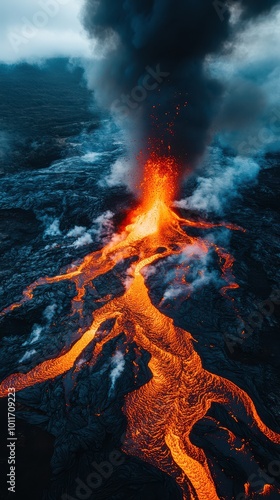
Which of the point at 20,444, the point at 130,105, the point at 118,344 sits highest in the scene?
the point at 130,105

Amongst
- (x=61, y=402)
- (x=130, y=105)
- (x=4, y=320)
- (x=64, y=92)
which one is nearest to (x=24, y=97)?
(x=64, y=92)

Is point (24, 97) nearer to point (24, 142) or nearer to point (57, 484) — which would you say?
point (24, 142)

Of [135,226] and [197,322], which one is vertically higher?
[135,226]

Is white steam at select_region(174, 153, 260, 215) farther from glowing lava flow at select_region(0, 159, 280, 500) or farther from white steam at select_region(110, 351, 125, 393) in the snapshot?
white steam at select_region(110, 351, 125, 393)

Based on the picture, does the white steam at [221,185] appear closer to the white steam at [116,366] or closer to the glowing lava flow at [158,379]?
the glowing lava flow at [158,379]

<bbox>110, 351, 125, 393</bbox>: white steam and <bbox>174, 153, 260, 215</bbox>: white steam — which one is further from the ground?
<bbox>174, 153, 260, 215</bbox>: white steam

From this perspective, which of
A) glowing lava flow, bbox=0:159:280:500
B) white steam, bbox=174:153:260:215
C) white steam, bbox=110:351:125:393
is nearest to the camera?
glowing lava flow, bbox=0:159:280:500

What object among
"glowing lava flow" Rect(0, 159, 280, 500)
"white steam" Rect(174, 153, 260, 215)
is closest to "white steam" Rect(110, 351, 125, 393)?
"glowing lava flow" Rect(0, 159, 280, 500)

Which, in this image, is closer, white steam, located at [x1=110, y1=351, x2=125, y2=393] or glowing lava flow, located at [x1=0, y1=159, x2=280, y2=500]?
glowing lava flow, located at [x1=0, y1=159, x2=280, y2=500]
